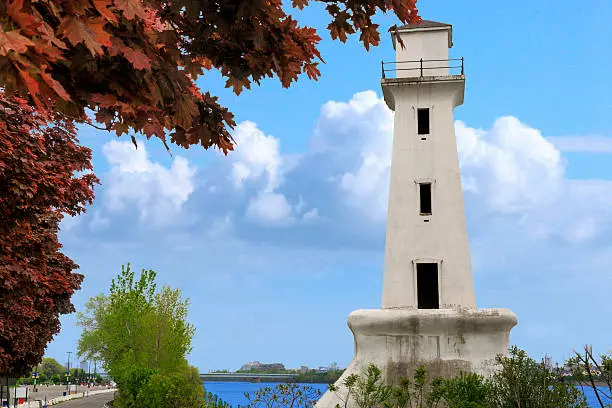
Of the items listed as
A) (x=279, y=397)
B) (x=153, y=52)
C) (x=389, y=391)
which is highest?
(x=153, y=52)

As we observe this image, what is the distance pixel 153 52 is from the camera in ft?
15.7

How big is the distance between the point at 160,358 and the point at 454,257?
91.4ft

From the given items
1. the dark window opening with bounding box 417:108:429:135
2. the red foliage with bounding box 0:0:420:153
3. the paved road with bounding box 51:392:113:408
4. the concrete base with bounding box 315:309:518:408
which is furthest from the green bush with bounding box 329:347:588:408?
the paved road with bounding box 51:392:113:408

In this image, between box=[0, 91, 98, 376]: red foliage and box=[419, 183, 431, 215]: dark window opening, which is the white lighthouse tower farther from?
box=[0, 91, 98, 376]: red foliage

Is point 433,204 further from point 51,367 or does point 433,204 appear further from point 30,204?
point 51,367

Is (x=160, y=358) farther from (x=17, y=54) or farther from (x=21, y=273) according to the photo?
(x=17, y=54)

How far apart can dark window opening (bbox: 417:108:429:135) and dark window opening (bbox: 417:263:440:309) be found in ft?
16.5

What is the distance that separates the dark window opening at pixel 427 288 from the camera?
23.1 metres

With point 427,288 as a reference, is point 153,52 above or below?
above

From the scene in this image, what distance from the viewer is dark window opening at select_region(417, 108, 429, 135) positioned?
78.2ft

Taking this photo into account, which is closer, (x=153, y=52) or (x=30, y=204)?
(x=153, y=52)

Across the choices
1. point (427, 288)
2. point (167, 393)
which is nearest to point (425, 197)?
point (427, 288)

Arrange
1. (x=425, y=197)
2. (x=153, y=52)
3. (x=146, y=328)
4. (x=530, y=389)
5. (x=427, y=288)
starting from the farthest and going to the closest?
1. (x=146, y=328)
2. (x=427, y=288)
3. (x=425, y=197)
4. (x=530, y=389)
5. (x=153, y=52)

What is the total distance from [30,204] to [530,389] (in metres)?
11.5
